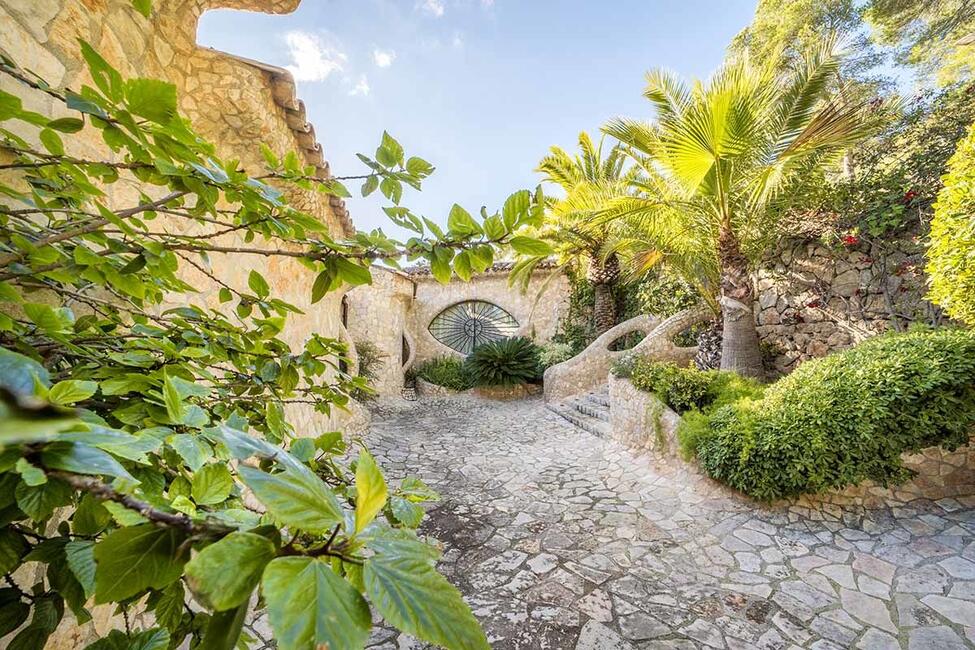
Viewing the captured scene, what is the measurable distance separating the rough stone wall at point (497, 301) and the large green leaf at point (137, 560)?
10.4 metres

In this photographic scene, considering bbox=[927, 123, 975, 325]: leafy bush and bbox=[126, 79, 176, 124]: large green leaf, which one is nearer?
bbox=[126, 79, 176, 124]: large green leaf

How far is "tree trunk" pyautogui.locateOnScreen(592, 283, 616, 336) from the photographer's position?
8.97m

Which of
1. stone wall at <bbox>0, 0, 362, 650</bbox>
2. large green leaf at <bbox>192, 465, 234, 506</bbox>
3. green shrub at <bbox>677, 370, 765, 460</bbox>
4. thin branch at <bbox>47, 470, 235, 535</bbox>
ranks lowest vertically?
green shrub at <bbox>677, 370, 765, 460</bbox>

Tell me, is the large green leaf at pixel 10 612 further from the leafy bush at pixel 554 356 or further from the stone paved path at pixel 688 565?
the leafy bush at pixel 554 356

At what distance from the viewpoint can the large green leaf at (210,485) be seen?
548 mm

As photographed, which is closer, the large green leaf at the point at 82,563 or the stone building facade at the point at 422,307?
the large green leaf at the point at 82,563

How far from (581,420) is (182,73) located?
5.97 metres

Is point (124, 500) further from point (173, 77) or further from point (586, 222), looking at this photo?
point (586, 222)

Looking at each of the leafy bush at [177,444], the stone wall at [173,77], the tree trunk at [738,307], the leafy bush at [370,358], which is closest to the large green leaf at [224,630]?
the leafy bush at [177,444]

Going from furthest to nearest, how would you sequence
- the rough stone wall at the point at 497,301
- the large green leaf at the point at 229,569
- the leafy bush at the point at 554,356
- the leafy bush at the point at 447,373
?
the rough stone wall at the point at 497,301, the leafy bush at the point at 447,373, the leafy bush at the point at 554,356, the large green leaf at the point at 229,569

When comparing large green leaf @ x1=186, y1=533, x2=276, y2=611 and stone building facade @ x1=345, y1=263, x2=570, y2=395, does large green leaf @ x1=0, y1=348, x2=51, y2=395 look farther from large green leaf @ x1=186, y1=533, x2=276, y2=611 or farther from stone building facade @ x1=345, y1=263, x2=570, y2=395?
stone building facade @ x1=345, y1=263, x2=570, y2=395

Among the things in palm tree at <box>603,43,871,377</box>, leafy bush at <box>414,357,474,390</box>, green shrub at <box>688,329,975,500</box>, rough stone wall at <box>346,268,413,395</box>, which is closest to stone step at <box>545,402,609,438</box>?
palm tree at <box>603,43,871,377</box>

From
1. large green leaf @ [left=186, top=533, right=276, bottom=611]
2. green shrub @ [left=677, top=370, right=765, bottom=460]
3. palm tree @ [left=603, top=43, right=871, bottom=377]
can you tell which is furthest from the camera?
palm tree @ [left=603, top=43, right=871, bottom=377]

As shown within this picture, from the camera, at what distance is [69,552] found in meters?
0.51
